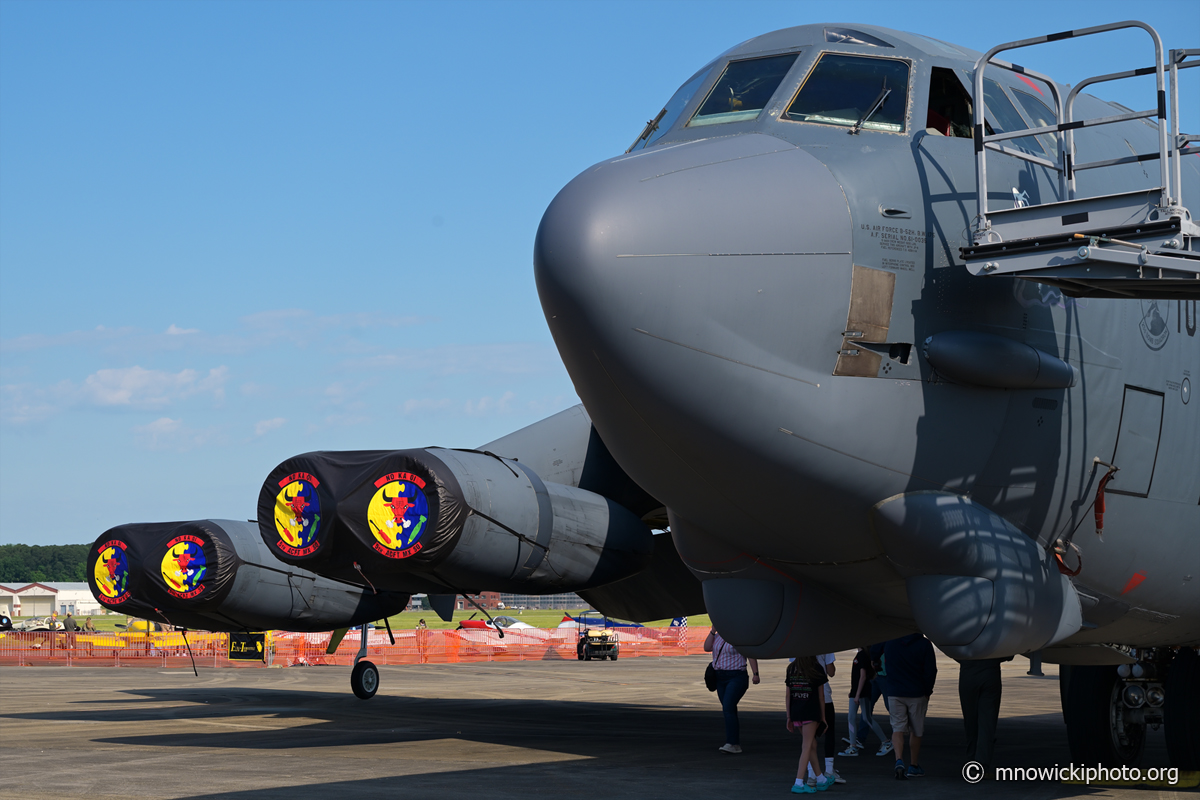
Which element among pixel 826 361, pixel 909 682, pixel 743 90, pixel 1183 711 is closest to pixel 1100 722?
pixel 1183 711

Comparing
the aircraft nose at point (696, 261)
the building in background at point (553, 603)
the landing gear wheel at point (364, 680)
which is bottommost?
the building in background at point (553, 603)

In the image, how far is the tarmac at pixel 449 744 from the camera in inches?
413

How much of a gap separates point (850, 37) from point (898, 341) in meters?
2.41

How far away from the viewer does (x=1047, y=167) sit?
7.65m

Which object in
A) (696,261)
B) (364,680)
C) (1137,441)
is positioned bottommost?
(364,680)

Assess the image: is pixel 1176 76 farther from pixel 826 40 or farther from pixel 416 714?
pixel 416 714

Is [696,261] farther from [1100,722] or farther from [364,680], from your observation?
[364,680]

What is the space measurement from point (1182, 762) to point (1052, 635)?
3.93 m

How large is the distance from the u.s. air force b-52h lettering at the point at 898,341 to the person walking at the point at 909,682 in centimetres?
155

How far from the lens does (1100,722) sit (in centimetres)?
1113

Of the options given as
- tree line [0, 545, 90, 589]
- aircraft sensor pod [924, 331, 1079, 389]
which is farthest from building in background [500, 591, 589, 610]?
aircraft sensor pod [924, 331, 1079, 389]

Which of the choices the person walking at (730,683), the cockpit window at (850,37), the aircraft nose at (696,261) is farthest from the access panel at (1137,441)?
the person walking at (730,683)

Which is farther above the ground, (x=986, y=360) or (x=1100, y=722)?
(x=986, y=360)

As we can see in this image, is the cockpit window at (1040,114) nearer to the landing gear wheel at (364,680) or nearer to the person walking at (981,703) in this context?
the person walking at (981,703)
